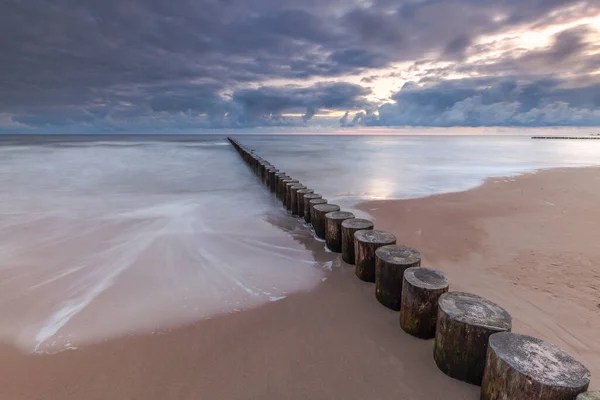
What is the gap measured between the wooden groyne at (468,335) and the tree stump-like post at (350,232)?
0.31 metres

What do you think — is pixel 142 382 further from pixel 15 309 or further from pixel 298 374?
pixel 15 309

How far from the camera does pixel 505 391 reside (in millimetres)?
1773

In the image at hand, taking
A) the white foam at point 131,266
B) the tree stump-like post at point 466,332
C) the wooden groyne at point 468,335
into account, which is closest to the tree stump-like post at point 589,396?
the wooden groyne at point 468,335

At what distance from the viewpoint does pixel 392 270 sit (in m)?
3.04

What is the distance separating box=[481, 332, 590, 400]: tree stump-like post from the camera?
1.60m

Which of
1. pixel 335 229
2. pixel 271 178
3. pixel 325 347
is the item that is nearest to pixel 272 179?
pixel 271 178

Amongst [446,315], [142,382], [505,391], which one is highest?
[446,315]

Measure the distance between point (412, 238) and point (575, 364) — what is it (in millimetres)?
3857

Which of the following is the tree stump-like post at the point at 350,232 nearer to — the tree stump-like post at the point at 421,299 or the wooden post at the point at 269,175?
the tree stump-like post at the point at 421,299

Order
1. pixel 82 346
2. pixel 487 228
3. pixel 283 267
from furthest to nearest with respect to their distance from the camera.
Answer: pixel 487 228, pixel 283 267, pixel 82 346

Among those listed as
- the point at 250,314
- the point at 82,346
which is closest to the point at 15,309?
the point at 82,346

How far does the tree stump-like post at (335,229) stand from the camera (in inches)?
181

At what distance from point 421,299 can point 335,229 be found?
212cm

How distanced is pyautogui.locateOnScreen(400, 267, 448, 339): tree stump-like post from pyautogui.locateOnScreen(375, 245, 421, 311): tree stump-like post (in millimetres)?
187
